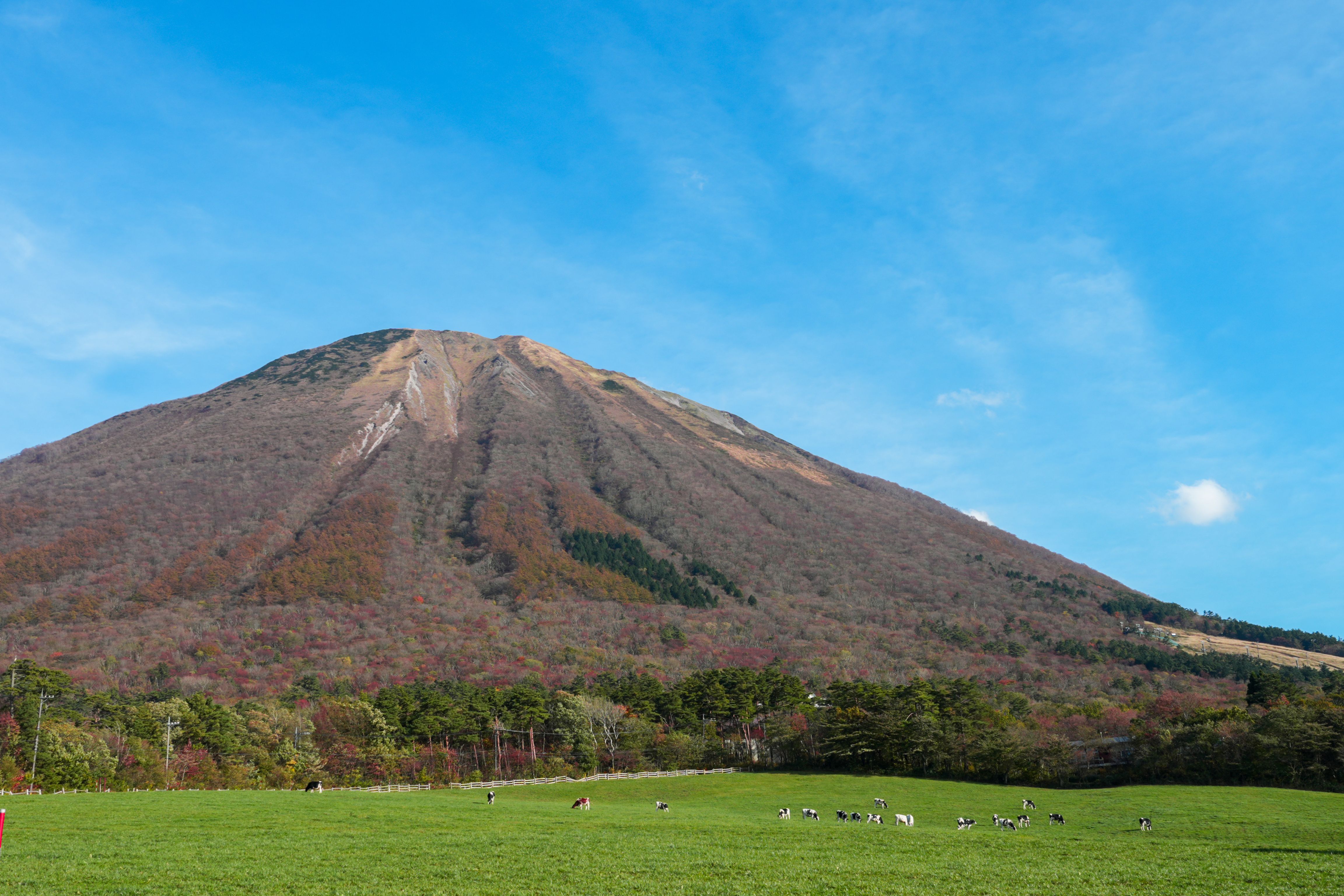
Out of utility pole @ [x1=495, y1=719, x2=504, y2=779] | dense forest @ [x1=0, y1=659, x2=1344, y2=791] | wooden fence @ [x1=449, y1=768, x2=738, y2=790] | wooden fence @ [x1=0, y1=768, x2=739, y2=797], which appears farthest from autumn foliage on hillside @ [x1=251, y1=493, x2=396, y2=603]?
wooden fence @ [x1=0, y1=768, x2=739, y2=797]

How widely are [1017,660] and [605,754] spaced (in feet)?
315

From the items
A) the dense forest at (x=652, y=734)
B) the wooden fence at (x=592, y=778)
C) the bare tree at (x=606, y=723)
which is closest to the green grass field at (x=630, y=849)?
the dense forest at (x=652, y=734)

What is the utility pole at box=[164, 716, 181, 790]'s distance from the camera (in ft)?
183

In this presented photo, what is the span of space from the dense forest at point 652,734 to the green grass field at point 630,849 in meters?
11.1

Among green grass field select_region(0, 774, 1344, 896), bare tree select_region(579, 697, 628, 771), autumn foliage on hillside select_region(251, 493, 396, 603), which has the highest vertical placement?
autumn foliage on hillside select_region(251, 493, 396, 603)

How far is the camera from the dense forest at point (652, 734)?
51.9 metres

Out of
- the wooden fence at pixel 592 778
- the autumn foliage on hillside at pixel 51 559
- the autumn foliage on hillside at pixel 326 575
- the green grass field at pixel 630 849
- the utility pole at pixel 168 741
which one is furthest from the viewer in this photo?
the autumn foliage on hillside at pixel 51 559

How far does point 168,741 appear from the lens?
188ft

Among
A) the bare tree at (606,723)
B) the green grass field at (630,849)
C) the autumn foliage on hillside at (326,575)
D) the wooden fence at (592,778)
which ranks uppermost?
the autumn foliage on hillside at (326,575)

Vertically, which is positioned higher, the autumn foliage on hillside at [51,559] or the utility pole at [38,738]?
the autumn foliage on hillside at [51,559]

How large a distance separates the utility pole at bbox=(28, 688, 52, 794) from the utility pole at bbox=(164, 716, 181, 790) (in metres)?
7.50

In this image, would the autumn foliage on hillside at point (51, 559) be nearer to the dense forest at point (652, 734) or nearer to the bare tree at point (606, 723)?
the dense forest at point (652, 734)

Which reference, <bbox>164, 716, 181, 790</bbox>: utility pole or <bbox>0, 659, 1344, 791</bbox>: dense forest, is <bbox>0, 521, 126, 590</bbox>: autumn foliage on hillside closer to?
<bbox>0, 659, 1344, 791</bbox>: dense forest

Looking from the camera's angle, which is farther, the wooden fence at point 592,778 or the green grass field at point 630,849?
the wooden fence at point 592,778
